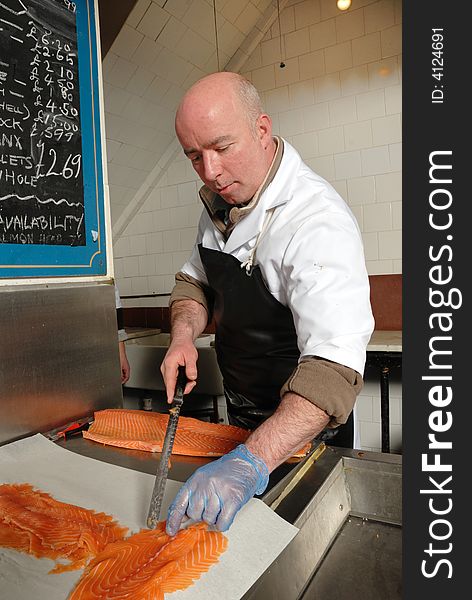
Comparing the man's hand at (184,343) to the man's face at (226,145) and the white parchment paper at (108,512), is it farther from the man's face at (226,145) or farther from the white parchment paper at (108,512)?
the man's face at (226,145)

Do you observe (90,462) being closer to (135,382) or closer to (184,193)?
(135,382)

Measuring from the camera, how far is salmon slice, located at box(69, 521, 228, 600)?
2.63 ft

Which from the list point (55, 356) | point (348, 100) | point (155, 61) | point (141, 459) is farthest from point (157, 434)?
point (348, 100)

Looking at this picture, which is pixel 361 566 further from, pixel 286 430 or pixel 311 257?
pixel 311 257

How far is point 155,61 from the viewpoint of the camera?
334 cm

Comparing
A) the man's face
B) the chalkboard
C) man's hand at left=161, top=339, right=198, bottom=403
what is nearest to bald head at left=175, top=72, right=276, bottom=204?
the man's face

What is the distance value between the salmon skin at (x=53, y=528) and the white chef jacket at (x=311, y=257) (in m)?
0.61

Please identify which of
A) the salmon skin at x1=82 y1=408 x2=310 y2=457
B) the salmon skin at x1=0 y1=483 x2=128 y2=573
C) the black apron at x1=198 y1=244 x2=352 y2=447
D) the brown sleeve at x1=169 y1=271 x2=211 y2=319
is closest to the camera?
the salmon skin at x1=0 y1=483 x2=128 y2=573

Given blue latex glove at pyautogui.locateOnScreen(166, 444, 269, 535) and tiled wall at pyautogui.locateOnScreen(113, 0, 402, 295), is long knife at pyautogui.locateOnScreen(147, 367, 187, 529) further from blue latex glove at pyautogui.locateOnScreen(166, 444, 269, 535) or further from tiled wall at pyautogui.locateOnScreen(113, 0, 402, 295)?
tiled wall at pyautogui.locateOnScreen(113, 0, 402, 295)

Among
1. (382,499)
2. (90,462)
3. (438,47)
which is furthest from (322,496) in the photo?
(438,47)

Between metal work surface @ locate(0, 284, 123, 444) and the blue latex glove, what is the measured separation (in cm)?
75

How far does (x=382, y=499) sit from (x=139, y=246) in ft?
11.7

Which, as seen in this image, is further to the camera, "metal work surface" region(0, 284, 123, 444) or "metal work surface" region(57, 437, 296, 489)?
"metal work surface" region(0, 284, 123, 444)

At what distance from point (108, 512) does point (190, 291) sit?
99 cm
